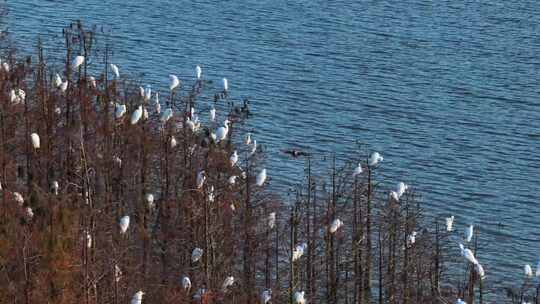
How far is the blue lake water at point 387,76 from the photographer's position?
44.7 metres

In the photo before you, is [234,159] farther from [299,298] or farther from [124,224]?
[299,298]

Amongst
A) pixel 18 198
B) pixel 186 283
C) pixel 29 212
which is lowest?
pixel 186 283

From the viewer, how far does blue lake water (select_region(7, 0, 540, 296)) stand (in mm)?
44719

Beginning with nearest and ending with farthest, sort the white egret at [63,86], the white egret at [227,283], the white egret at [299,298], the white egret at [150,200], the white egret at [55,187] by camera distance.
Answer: the white egret at [299,298], the white egret at [227,283], the white egret at [55,187], the white egret at [150,200], the white egret at [63,86]

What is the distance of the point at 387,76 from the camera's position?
183 feet

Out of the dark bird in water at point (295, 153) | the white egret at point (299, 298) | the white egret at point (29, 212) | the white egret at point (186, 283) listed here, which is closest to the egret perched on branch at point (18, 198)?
the white egret at point (29, 212)

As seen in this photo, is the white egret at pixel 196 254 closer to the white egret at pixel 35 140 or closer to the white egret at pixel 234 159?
the white egret at pixel 234 159

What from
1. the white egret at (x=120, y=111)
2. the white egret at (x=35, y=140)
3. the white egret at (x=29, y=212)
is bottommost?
the white egret at (x=29, y=212)

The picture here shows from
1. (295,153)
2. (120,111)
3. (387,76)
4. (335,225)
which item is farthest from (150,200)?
(387,76)

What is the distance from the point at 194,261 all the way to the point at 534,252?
12487 mm

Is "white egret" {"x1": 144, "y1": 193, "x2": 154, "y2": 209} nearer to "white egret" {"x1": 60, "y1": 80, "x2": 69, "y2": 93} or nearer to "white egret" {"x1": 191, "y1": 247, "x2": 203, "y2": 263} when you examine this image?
"white egret" {"x1": 191, "y1": 247, "x2": 203, "y2": 263}

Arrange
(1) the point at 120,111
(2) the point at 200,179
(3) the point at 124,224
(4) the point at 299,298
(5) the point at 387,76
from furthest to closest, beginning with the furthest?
(5) the point at 387,76 < (1) the point at 120,111 < (2) the point at 200,179 < (3) the point at 124,224 < (4) the point at 299,298

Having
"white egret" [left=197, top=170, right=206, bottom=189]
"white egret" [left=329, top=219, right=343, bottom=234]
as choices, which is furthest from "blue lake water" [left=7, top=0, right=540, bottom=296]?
"white egret" [left=197, top=170, right=206, bottom=189]

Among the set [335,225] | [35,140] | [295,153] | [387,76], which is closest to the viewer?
[335,225]
